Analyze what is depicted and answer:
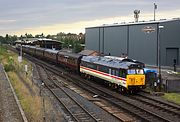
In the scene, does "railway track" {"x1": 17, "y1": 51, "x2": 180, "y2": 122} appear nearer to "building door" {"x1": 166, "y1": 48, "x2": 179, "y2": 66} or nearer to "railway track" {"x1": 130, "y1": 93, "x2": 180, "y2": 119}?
"railway track" {"x1": 130, "y1": 93, "x2": 180, "y2": 119}

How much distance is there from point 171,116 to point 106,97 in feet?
31.3

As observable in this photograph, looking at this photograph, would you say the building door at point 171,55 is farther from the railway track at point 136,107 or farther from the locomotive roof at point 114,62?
the railway track at point 136,107

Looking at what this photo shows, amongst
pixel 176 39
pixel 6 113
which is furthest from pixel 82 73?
pixel 6 113

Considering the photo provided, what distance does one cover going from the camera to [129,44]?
71.8m

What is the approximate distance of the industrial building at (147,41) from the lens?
62.5 meters

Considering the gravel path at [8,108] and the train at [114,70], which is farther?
the train at [114,70]

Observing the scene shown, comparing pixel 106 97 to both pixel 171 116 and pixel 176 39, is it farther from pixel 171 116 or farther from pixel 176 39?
pixel 176 39

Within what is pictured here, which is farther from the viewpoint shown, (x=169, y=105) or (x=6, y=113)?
(x=169, y=105)

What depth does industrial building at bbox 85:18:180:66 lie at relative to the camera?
6247cm

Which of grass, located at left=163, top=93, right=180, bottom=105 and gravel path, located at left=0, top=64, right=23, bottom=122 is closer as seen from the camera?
gravel path, located at left=0, top=64, right=23, bottom=122

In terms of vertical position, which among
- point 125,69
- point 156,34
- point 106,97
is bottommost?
point 106,97

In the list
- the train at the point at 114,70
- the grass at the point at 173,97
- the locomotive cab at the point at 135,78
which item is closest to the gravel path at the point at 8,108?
the train at the point at 114,70

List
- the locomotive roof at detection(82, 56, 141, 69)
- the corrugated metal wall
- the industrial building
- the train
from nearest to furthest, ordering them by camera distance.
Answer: the train < the locomotive roof at detection(82, 56, 141, 69) < the industrial building < the corrugated metal wall

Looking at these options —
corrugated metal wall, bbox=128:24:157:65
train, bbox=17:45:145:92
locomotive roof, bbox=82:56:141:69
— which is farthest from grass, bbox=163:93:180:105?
corrugated metal wall, bbox=128:24:157:65
